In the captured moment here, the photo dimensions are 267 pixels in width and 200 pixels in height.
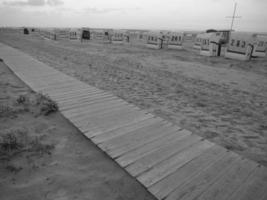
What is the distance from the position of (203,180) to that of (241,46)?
15.1 metres

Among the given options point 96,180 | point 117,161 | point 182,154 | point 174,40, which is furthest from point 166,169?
point 174,40

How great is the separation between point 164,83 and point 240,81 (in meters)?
3.52

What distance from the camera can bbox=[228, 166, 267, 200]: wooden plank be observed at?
1.99 meters

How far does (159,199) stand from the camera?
1.94 m

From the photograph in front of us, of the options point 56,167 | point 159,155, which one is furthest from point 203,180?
point 56,167

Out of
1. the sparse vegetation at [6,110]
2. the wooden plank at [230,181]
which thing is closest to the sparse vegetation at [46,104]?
the sparse vegetation at [6,110]

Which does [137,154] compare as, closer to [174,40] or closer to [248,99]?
[248,99]

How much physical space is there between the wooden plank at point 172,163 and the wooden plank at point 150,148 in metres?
0.29

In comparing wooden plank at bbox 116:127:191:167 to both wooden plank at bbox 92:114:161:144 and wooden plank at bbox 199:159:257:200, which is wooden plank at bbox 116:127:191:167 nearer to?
wooden plank at bbox 92:114:161:144

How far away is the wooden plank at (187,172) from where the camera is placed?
205 cm

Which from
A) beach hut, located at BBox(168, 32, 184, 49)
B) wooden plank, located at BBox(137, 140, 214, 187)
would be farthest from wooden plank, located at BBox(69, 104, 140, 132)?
beach hut, located at BBox(168, 32, 184, 49)

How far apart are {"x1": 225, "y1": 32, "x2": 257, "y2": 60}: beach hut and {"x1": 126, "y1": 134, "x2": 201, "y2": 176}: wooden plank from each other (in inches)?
541

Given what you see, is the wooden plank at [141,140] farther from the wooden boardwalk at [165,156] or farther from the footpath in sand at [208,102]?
the footpath in sand at [208,102]

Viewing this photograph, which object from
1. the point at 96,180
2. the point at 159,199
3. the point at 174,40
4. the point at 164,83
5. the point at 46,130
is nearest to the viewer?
the point at 159,199
